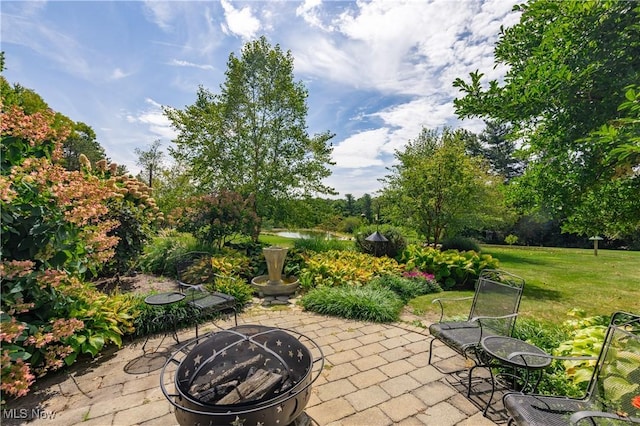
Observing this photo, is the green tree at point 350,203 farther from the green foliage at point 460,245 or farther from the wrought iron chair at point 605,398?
the wrought iron chair at point 605,398

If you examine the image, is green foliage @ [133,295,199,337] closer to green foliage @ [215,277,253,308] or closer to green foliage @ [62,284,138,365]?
green foliage @ [62,284,138,365]

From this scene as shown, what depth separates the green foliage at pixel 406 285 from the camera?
17.3 ft

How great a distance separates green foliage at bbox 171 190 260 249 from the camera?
7.05 m

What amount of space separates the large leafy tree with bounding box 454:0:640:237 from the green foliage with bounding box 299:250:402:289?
3.28m

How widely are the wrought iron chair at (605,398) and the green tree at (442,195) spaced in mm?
7233

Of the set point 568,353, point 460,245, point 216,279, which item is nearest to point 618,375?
point 568,353

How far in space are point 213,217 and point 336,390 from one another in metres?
5.84

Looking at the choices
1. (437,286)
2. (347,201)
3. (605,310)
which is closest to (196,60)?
(437,286)

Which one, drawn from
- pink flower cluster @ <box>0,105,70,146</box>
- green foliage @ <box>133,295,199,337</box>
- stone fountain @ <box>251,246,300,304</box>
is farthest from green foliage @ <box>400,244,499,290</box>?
pink flower cluster @ <box>0,105,70,146</box>

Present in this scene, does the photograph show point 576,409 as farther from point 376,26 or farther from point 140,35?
point 140,35

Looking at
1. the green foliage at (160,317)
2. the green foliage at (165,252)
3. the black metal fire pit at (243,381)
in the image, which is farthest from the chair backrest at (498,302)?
the green foliage at (165,252)

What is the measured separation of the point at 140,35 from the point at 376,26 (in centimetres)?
364

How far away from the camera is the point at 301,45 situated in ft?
15.7

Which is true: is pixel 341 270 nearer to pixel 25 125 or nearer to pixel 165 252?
pixel 165 252
